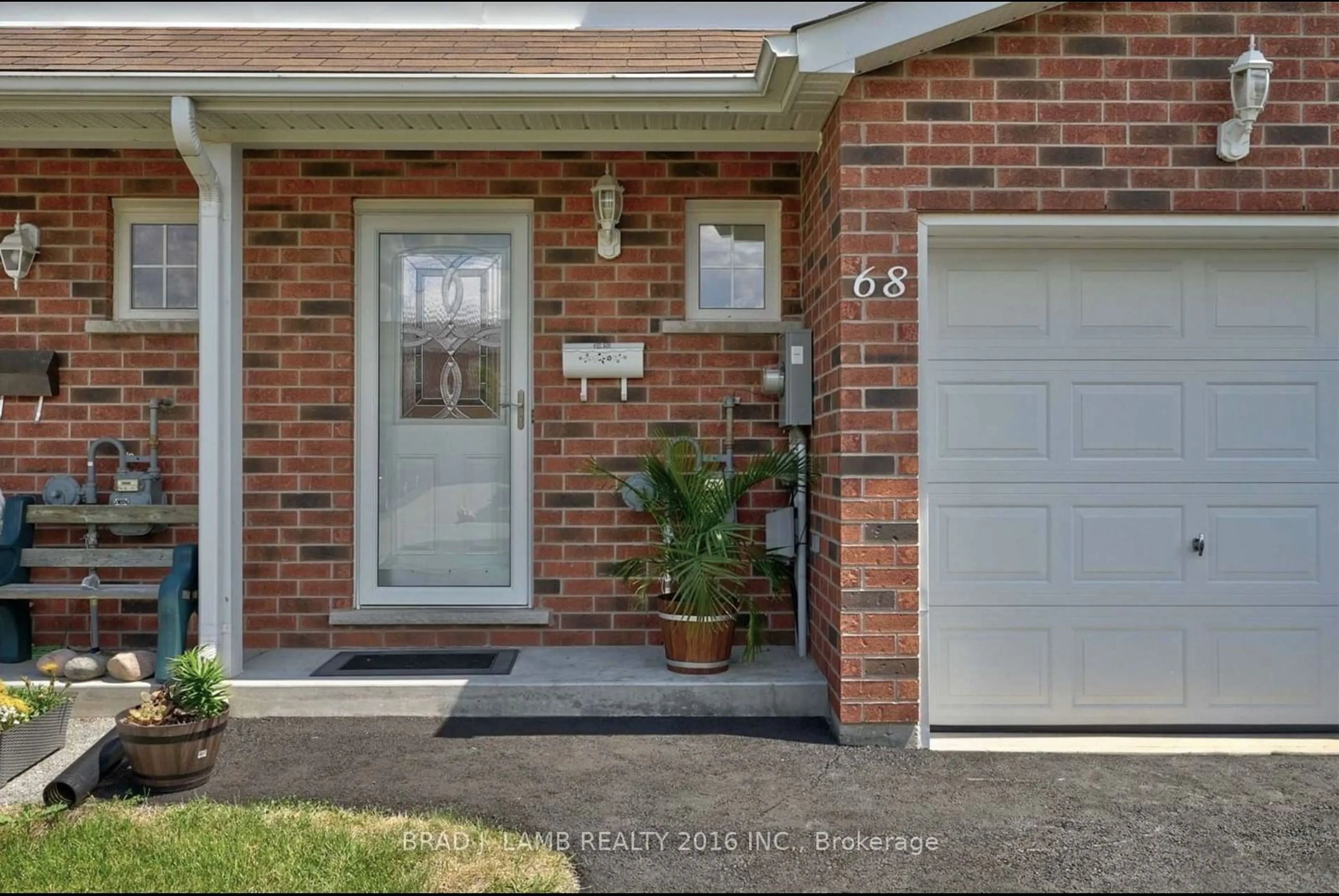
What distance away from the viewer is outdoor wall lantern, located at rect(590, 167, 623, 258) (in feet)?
18.1

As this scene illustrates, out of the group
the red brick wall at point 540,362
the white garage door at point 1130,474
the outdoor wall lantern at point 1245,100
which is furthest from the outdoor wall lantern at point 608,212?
the outdoor wall lantern at point 1245,100

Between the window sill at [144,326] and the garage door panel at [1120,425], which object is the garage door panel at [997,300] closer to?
the garage door panel at [1120,425]

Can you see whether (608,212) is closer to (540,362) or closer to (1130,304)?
(540,362)

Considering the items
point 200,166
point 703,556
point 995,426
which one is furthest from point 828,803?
point 200,166

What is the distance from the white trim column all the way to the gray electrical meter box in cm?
270

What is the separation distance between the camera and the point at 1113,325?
4863 millimetres

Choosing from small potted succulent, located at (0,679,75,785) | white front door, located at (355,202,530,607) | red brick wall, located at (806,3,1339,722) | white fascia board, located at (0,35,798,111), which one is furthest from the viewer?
white front door, located at (355,202,530,607)

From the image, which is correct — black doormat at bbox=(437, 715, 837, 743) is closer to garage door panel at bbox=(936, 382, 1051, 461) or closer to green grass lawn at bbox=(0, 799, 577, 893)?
green grass lawn at bbox=(0, 799, 577, 893)

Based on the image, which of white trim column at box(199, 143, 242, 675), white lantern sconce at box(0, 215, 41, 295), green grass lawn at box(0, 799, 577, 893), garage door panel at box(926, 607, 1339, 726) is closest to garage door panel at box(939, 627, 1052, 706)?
garage door panel at box(926, 607, 1339, 726)

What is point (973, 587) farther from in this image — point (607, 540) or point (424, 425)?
point (424, 425)

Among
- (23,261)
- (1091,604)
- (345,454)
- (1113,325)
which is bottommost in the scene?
(1091,604)

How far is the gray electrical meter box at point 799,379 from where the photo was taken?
208 inches

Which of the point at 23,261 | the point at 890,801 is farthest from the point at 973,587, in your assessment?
the point at 23,261

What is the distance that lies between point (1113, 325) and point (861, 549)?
1.58 metres
